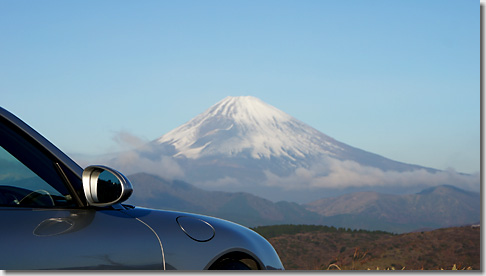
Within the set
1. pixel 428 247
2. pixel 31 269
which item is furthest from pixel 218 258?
pixel 428 247

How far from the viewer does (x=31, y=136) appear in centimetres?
320

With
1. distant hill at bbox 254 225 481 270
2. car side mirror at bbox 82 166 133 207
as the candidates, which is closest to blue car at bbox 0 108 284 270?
car side mirror at bbox 82 166 133 207

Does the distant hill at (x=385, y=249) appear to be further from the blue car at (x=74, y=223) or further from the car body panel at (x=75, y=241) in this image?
the car body panel at (x=75, y=241)

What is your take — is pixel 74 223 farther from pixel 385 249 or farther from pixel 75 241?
pixel 385 249

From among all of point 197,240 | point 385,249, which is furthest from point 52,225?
point 385,249

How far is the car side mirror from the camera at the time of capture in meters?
3.12

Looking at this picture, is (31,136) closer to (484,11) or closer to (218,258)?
(218,258)

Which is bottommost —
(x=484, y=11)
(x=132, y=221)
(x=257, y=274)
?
(x=257, y=274)

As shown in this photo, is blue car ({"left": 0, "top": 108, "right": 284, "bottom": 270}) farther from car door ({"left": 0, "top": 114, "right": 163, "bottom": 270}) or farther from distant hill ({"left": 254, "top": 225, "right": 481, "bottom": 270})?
distant hill ({"left": 254, "top": 225, "right": 481, "bottom": 270})

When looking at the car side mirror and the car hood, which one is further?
the car hood

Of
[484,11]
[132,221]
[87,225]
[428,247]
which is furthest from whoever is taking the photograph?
[428,247]

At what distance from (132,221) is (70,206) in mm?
322

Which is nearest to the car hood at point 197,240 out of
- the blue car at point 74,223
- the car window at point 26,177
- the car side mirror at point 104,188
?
the blue car at point 74,223

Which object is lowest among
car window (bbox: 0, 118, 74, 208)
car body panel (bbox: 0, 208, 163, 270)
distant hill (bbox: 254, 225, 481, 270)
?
distant hill (bbox: 254, 225, 481, 270)
